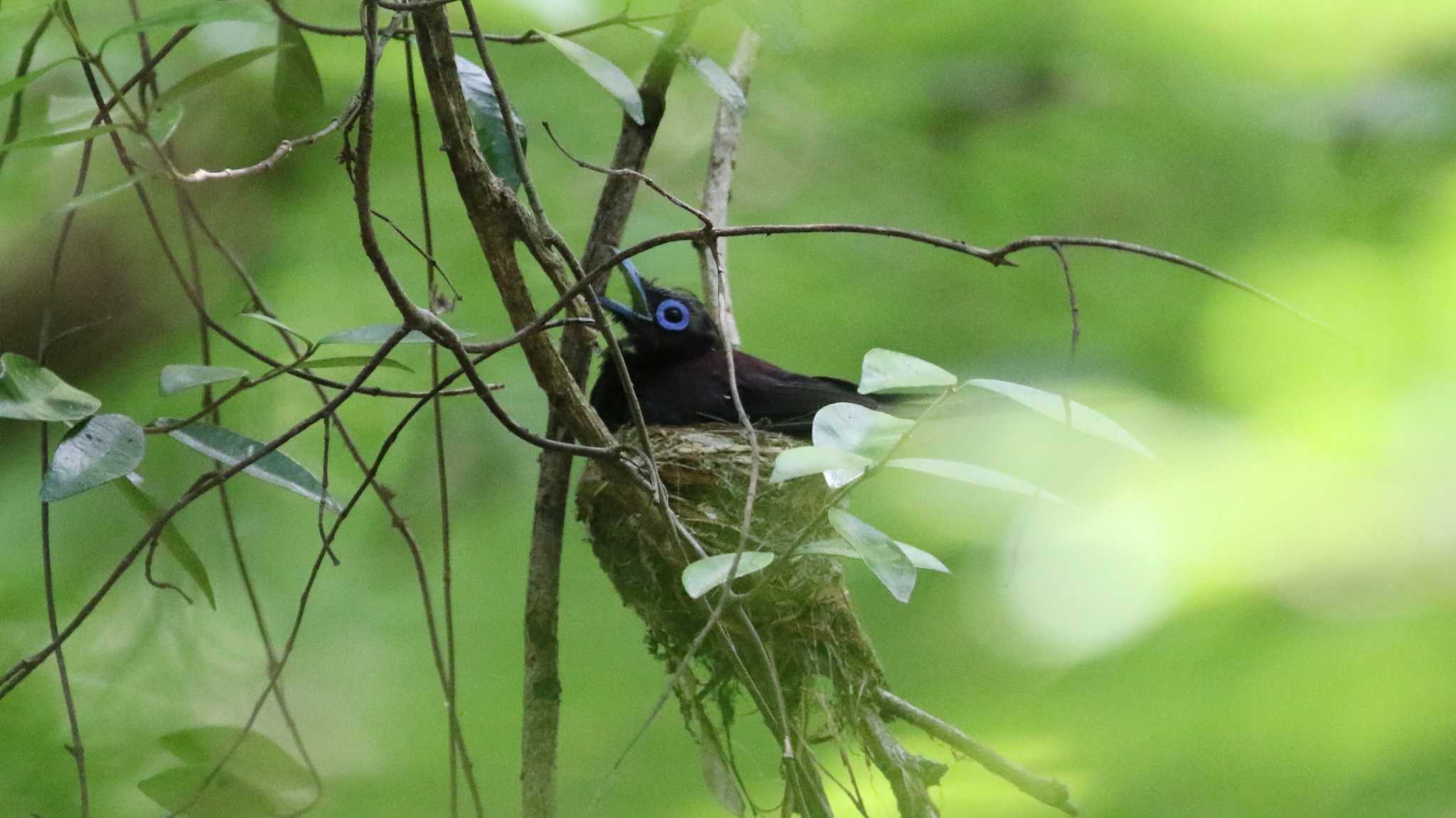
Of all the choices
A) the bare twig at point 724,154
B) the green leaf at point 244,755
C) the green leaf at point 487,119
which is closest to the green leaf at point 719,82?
the green leaf at point 487,119

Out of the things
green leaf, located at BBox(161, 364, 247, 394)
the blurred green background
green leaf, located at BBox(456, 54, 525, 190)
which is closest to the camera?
green leaf, located at BBox(161, 364, 247, 394)

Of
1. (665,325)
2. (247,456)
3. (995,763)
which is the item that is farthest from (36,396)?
(665,325)

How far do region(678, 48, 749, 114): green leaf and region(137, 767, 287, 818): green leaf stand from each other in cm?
131

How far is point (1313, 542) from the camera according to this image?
2568mm

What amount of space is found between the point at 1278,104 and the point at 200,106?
2940 millimetres

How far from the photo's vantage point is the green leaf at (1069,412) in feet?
3.57

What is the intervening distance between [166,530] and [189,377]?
0.24 metres

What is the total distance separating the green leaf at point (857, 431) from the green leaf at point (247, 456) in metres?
0.68

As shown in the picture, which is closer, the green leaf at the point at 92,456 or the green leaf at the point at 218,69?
the green leaf at the point at 92,456

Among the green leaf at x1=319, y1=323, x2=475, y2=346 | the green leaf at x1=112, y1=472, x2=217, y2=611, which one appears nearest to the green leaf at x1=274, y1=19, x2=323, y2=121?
the green leaf at x1=319, y1=323, x2=475, y2=346

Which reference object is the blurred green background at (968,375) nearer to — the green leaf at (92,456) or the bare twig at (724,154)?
the bare twig at (724,154)

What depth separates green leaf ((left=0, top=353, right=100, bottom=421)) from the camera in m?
1.25

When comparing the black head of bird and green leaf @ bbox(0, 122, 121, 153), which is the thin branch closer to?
the black head of bird

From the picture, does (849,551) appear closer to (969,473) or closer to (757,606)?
(969,473)
